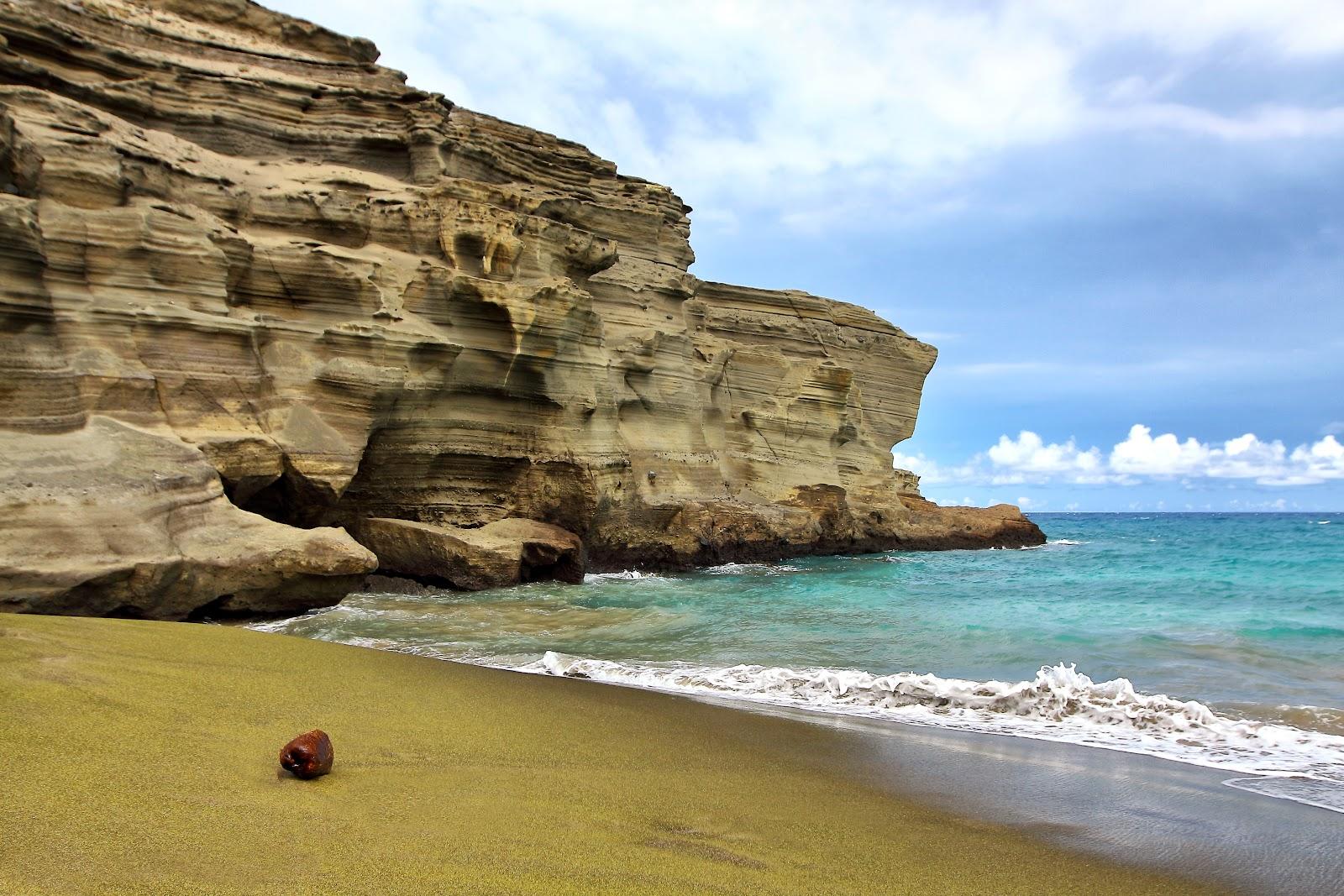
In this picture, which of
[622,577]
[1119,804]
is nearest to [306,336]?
[622,577]

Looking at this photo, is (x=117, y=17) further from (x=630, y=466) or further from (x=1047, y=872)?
(x=1047, y=872)

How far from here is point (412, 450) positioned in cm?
1602

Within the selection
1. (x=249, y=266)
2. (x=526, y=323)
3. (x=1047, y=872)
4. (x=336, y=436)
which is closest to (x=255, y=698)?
(x=1047, y=872)

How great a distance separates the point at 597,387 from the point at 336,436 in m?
6.62

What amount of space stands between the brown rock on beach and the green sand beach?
10 cm

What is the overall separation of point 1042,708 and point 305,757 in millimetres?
5742

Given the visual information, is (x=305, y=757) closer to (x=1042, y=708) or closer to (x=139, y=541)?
(x=1042, y=708)

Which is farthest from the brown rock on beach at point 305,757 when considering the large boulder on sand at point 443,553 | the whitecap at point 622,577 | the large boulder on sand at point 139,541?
the whitecap at point 622,577

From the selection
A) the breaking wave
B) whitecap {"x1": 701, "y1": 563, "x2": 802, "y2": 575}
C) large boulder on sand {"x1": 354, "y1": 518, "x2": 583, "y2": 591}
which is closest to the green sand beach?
the breaking wave

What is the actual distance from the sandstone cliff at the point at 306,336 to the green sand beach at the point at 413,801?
171 inches

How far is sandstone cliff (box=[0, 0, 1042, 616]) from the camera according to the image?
10023mm

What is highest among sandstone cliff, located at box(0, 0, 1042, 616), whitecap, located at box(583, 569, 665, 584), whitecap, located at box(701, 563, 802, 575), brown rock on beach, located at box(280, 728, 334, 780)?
sandstone cliff, located at box(0, 0, 1042, 616)

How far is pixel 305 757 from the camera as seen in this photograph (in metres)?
3.82

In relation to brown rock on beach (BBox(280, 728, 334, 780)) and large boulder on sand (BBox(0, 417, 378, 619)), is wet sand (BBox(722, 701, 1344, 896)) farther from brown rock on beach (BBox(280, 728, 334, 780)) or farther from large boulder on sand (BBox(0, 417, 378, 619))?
large boulder on sand (BBox(0, 417, 378, 619))
